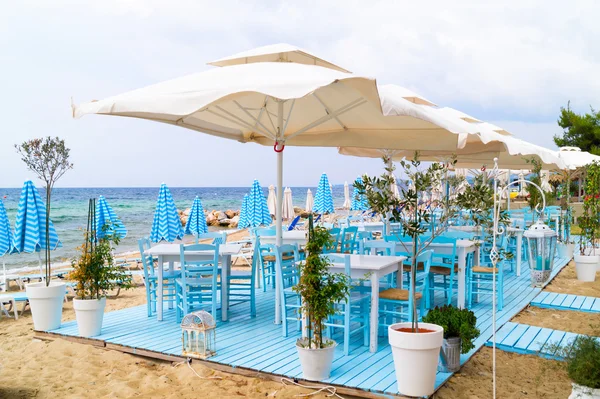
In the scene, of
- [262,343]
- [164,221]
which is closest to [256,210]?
[164,221]

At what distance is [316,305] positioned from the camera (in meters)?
4.17

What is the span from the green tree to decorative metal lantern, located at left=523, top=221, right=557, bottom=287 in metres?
18.3

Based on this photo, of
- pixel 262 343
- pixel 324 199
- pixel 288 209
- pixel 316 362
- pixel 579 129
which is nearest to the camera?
pixel 316 362

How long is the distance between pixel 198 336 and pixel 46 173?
257 cm

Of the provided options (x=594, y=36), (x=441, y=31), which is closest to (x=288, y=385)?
(x=441, y=31)

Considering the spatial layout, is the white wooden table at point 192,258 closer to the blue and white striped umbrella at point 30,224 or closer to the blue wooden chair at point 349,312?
the blue wooden chair at point 349,312

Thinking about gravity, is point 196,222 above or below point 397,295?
above

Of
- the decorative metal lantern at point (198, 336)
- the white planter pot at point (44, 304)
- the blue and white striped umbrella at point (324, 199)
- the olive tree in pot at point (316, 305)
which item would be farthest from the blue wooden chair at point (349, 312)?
the blue and white striped umbrella at point (324, 199)

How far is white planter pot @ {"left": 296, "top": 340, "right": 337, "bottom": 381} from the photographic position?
162 inches

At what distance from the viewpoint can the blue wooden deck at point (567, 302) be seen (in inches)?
274

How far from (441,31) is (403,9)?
2.05m

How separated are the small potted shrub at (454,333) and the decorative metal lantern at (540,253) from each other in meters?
4.44

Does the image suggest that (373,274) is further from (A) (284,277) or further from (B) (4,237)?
(B) (4,237)

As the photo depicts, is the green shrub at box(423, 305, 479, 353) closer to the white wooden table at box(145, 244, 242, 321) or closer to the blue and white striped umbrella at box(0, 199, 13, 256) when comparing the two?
the white wooden table at box(145, 244, 242, 321)
